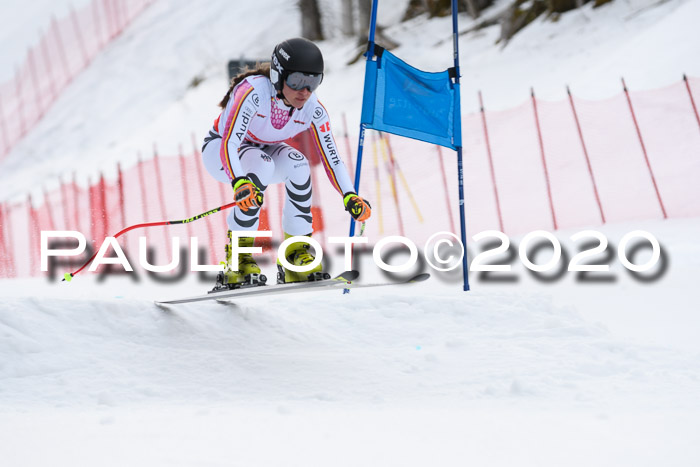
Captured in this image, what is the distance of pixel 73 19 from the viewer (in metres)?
38.9

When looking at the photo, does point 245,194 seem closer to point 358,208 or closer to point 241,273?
point 241,273

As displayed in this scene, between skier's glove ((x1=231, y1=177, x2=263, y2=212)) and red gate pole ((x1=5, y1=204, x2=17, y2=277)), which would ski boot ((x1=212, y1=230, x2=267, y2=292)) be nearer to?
skier's glove ((x1=231, y1=177, x2=263, y2=212))

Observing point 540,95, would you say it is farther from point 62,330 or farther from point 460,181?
point 62,330

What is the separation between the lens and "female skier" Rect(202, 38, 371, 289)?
13.7 ft

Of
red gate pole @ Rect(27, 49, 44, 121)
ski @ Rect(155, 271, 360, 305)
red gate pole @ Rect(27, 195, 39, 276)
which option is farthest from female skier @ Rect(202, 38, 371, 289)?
red gate pole @ Rect(27, 49, 44, 121)

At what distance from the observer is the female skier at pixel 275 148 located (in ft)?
13.7

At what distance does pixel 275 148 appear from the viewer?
15.3 feet

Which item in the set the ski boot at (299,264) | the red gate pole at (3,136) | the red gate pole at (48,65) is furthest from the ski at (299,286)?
the red gate pole at (48,65)

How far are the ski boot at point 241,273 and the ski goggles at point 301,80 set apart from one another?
1.04 metres

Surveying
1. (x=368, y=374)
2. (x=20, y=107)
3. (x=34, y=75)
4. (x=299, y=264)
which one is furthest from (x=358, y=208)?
(x=34, y=75)

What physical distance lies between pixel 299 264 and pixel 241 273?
386mm

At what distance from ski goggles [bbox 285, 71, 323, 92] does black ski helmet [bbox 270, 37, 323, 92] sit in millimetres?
22

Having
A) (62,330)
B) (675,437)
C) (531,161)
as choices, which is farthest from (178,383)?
(531,161)

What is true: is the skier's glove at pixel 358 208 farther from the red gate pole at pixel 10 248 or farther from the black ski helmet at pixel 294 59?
the red gate pole at pixel 10 248
